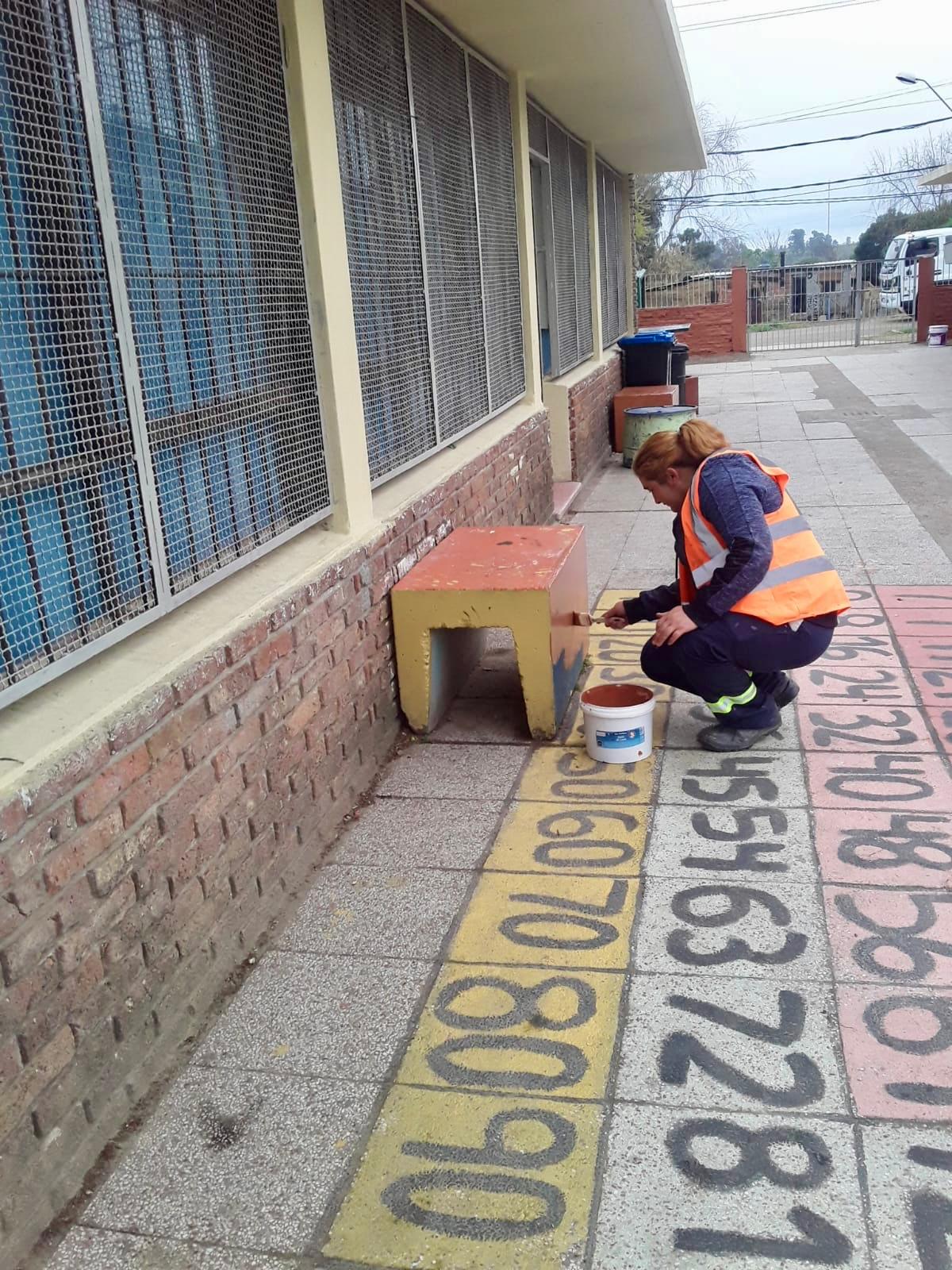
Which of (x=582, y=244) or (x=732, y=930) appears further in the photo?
(x=582, y=244)

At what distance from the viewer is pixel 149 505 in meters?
2.83

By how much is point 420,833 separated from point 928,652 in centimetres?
284

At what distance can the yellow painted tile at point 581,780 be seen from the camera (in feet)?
13.2

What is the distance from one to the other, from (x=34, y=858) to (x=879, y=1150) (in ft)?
6.24

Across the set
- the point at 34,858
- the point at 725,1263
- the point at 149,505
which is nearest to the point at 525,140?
the point at 149,505

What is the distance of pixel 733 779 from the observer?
4.11m

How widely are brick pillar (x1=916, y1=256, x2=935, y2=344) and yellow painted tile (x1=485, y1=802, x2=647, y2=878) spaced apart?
22167 mm

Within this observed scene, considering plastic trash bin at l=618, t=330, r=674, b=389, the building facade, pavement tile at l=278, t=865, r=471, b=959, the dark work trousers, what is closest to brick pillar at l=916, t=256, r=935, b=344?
plastic trash bin at l=618, t=330, r=674, b=389

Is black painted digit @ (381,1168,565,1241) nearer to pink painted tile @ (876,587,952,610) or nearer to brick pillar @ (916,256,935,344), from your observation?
pink painted tile @ (876,587,952,610)

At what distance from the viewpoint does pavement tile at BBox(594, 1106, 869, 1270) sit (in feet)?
6.86

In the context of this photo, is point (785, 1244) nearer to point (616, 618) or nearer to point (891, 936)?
point (891, 936)

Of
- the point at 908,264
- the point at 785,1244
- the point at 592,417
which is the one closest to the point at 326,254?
the point at 785,1244

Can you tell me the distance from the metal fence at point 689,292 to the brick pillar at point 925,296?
4022 mm

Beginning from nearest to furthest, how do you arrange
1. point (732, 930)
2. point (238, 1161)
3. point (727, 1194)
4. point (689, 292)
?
point (727, 1194) < point (238, 1161) < point (732, 930) < point (689, 292)
